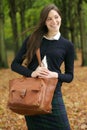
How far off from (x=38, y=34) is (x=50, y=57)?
0.29 metres

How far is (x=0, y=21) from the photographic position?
2559 centimetres

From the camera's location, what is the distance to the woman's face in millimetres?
4371

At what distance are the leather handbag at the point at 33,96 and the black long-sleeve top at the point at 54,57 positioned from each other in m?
0.20

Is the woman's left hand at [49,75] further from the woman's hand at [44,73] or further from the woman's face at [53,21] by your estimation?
the woman's face at [53,21]

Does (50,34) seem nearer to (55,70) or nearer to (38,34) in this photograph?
(38,34)

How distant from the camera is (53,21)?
436 centimetres

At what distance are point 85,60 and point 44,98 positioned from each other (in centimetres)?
2224

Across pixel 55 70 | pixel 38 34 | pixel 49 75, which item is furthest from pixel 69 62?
pixel 38 34

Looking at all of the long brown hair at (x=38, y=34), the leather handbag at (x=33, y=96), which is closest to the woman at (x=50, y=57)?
the long brown hair at (x=38, y=34)

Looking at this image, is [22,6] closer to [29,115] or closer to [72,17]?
[72,17]

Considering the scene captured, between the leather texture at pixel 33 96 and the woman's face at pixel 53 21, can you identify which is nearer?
the leather texture at pixel 33 96

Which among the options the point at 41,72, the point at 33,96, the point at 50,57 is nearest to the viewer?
the point at 33,96

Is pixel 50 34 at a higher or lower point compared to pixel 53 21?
lower

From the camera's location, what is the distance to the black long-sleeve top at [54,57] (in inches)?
172
